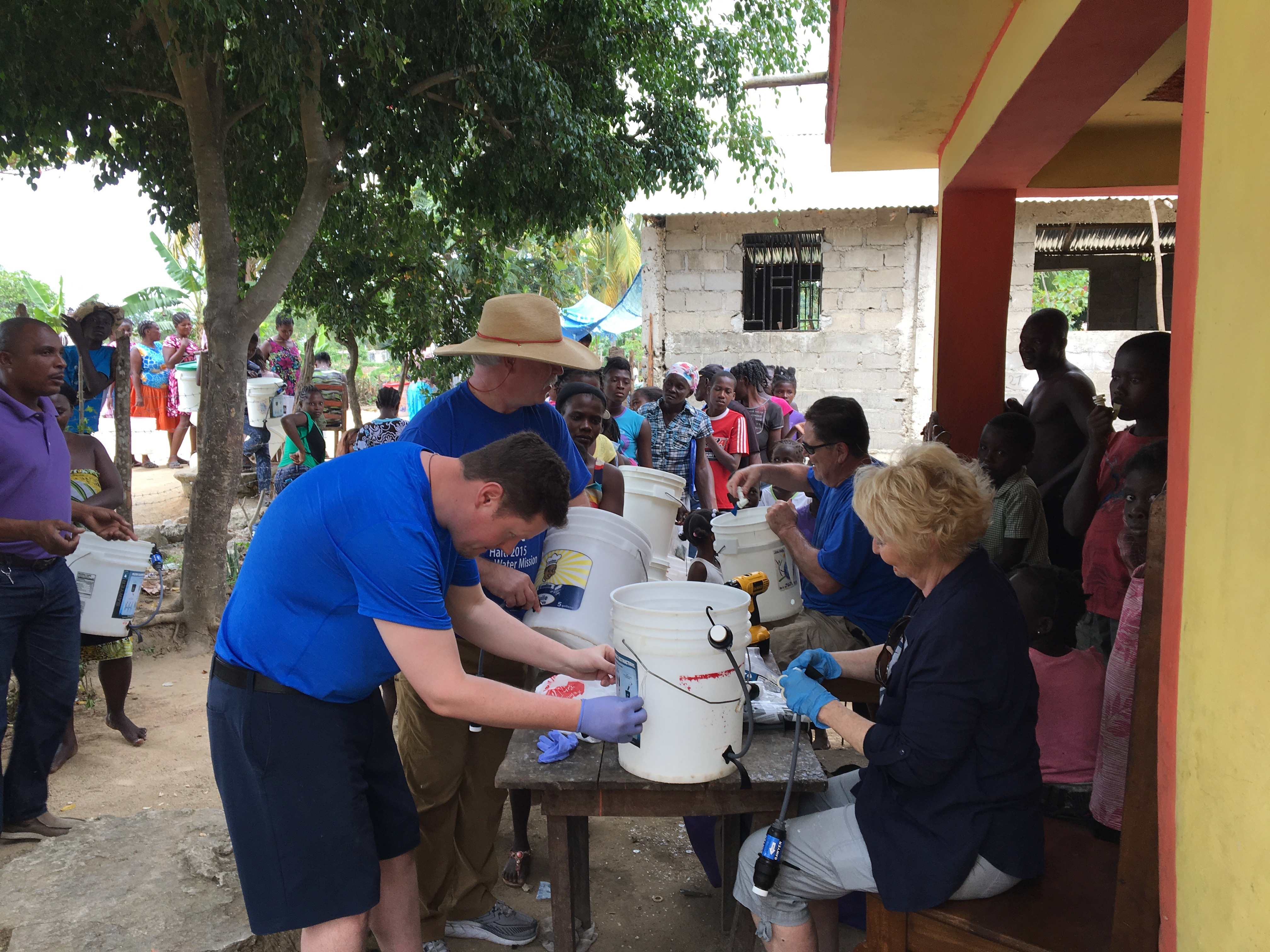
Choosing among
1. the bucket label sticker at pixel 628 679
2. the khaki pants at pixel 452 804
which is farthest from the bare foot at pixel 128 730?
the bucket label sticker at pixel 628 679

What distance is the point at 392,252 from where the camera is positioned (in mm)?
7953

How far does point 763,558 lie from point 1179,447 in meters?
2.21

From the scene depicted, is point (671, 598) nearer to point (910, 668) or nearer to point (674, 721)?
point (674, 721)

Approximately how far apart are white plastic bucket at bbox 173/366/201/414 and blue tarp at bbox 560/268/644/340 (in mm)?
6657

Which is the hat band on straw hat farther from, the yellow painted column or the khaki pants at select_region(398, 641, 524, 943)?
the yellow painted column

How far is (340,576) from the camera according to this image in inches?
77.9

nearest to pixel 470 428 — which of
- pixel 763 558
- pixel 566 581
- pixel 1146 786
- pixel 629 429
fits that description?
pixel 566 581

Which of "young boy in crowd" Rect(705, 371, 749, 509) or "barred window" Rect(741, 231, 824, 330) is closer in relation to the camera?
"young boy in crowd" Rect(705, 371, 749, 509)

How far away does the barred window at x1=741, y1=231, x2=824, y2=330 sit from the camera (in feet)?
40.3

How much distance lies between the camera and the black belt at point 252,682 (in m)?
2.04

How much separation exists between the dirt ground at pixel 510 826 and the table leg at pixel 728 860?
0.37 ft

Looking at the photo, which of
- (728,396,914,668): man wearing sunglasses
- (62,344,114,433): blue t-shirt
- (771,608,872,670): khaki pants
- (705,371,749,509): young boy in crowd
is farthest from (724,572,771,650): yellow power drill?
(62,344,114,433): blue t-shirt

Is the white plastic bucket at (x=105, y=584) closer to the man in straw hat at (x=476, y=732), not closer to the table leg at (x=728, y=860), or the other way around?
the man in straw hat at (x=476, y=732)

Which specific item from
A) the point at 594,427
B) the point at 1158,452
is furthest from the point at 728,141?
the point at 1158,452
